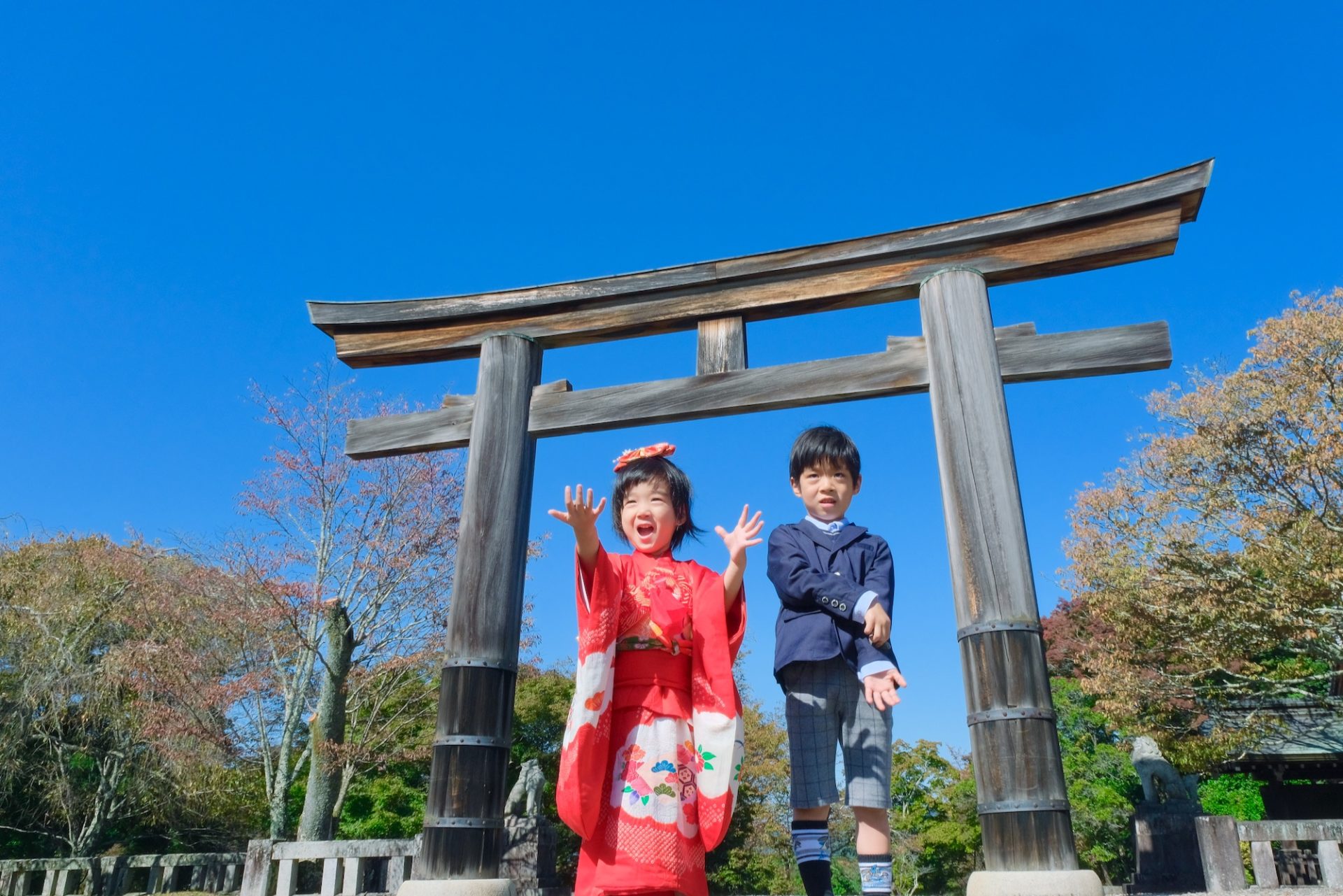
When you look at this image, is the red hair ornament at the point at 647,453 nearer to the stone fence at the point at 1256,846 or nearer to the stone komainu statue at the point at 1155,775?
the stone fence at the point at 1256,846

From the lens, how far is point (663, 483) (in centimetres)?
317

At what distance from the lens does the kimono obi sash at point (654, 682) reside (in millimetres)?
2738

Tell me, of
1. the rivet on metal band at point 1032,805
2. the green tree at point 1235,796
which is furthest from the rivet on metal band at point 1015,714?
the green tree at point 1235,796

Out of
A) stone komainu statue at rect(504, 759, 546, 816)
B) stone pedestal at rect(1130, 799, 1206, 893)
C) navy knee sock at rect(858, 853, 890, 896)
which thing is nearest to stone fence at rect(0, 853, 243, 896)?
stone komainu statue at rect(504, 759, 546, 816)

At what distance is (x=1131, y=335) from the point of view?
362 centimetres

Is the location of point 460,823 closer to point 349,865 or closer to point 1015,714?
point 1015,714

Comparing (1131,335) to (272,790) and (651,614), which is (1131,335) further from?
(272,790)

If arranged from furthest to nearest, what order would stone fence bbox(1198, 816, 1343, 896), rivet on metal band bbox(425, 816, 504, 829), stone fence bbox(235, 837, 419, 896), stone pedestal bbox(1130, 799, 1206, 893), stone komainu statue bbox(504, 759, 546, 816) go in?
stone komainu statue bbox(504, 759, 546, 816), stone pedestal bbox(1130, 799, 1206, 893), stone fence bbox(1198, 816, 1343, 896), stone fence bbox(235, 837, 419, 896), rivet on metal band bbox(425, 816, 504, 829)

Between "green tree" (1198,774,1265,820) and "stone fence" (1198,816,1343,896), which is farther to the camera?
"green tree" (1198,774,1265,820)

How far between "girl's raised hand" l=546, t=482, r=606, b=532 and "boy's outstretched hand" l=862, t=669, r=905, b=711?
1.15 meters

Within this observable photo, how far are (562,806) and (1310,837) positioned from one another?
24.7ft

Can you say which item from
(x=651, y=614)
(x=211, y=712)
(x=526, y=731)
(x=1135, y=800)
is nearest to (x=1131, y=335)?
(x=651, y=614)

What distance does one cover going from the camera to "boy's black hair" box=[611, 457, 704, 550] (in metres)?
3.18

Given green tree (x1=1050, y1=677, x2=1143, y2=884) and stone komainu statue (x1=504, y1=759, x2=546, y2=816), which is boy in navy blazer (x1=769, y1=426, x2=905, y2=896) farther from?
green tree (x1=1050, y1=677, x2=1143, y2=884)
